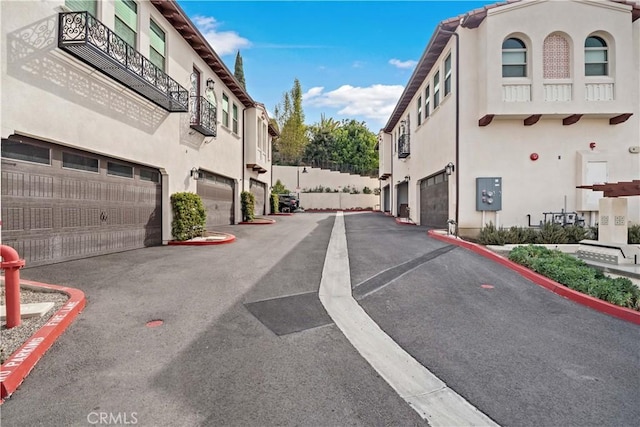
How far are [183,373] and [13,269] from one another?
7.65ft

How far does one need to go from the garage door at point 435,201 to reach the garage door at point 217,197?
951 centimetres

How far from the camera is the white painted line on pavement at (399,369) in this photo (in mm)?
2475

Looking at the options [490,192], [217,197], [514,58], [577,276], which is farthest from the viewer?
[217,197]

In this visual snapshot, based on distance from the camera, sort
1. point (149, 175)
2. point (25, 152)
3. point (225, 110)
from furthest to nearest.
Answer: point (225, 110), point (149, 175), point (25, 152)

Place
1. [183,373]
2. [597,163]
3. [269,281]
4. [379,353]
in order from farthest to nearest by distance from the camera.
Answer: [597,163] < [269,281] < [379,353] < [183,373]

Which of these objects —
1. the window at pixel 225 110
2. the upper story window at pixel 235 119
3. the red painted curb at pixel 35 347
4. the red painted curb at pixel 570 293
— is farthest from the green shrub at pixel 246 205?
the red painted curb at pixel 35 347

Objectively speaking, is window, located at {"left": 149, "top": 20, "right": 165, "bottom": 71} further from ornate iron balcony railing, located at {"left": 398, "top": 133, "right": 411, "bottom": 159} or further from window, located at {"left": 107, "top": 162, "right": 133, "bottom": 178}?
ornate iron balcony railing, located at {"left": 398, "top": 133, "right": 411, "bottom": 159}

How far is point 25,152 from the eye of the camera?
6.00 meters

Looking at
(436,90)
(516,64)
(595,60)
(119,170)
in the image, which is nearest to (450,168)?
(516,64)

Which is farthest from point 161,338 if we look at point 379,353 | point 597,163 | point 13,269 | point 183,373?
point 597,163

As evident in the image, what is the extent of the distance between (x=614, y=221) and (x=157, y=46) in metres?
12.9

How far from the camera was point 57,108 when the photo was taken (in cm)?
626

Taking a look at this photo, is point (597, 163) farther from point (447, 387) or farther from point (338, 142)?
point (338, 142)

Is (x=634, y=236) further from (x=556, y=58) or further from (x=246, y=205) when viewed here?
(x=246, y=205)
